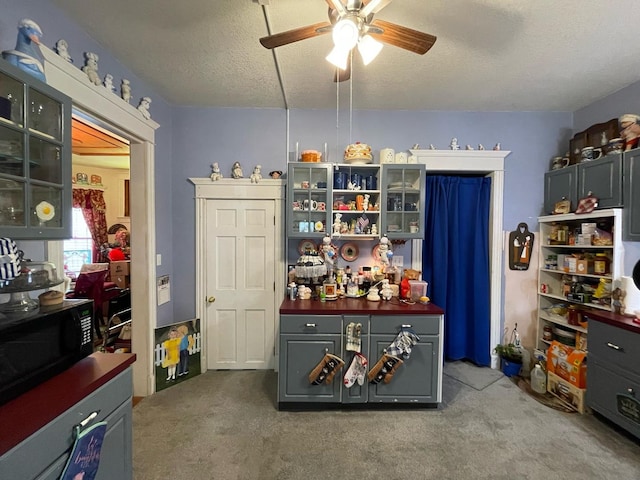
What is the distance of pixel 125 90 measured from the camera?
6.84ft

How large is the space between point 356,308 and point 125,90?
8.09 ft

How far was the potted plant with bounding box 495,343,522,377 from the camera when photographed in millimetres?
2695

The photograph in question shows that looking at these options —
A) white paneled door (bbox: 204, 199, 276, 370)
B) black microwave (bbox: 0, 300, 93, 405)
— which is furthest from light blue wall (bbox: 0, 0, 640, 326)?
black microwave (bbox: 0, 300, 93, 405)

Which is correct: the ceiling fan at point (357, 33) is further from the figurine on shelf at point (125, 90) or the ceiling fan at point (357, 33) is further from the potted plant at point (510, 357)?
the potted plant at point (510, 357)

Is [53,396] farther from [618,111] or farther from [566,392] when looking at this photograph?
[618,111]

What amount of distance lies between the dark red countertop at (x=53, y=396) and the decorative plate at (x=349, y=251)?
75.5 inches

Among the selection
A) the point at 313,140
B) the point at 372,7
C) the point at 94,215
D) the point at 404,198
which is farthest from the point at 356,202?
the point at 94,215

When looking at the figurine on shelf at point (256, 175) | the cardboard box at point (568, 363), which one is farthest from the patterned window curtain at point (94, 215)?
the cardboard box at point (568, 363)

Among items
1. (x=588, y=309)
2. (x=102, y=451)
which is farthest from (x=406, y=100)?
(x=102, y=451)

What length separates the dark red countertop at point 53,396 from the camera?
2.74ft

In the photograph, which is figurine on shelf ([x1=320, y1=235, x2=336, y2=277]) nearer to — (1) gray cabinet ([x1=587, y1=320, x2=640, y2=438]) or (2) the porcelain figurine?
(2) the porcelain figurine

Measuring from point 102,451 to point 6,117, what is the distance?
138cm

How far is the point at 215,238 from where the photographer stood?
280 cm

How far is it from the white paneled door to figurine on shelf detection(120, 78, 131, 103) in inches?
41.3
